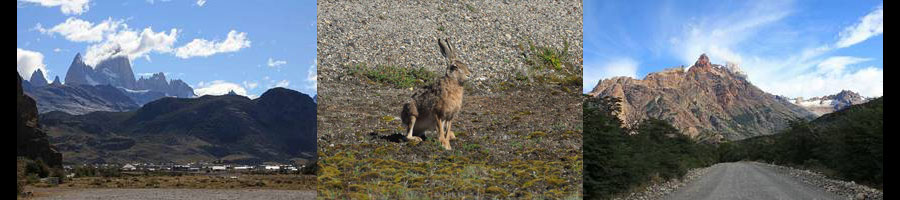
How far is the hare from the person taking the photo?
26.7 ft

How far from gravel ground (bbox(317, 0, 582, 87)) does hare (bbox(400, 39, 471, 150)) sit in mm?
148

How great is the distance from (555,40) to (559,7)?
0.55 m

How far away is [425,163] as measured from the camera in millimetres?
7938

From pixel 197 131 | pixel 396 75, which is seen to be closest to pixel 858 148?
pixel 396 75

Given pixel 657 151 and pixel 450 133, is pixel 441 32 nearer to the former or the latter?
pixel 450 133

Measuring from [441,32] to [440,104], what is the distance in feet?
3.59

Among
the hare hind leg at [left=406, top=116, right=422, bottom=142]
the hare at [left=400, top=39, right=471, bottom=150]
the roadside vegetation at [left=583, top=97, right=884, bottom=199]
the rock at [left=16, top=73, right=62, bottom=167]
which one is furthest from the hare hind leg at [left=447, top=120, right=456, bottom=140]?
the rock at [left=16, top=73, right=62, bottom=167]

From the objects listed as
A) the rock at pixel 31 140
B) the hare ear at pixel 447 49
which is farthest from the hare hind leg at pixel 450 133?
the rock at pixel 31 140

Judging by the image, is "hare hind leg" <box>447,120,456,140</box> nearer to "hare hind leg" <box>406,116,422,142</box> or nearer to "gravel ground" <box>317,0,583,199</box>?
"gravel ground" <box>317,0,583,199</box>

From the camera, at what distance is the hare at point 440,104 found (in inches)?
321
